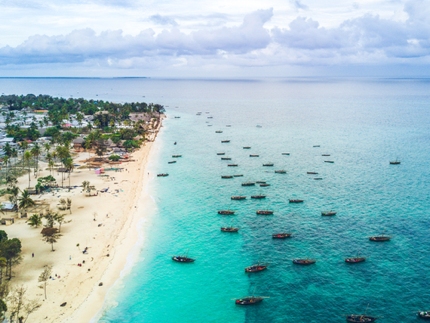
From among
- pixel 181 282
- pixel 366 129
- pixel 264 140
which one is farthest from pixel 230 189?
pixel 366 129

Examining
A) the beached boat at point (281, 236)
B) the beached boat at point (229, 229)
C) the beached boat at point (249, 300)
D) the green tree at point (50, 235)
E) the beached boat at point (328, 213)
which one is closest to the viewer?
the beached boat at point (249, 300)

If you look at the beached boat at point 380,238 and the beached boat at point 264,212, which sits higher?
the beached boat at point 264,212

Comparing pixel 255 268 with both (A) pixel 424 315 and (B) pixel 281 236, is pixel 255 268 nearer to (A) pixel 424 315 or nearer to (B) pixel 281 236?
(B) pixel 281 236

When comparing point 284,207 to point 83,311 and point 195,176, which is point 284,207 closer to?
point 195,176

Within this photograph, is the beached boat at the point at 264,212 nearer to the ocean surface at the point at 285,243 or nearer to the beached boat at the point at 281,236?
the ocean surface at the point at 285,243

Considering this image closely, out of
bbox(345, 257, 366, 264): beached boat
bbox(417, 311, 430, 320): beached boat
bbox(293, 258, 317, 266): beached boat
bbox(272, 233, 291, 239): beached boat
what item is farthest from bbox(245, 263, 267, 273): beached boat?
bbox(417, 311, 430, 320): beached boat

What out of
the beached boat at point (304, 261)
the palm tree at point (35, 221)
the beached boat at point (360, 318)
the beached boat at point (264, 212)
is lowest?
the beached boat at point (360, 318)

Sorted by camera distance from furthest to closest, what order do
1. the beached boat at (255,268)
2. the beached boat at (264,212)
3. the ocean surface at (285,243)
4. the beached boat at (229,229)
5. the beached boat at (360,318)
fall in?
the beached boat at (264,212) → the beached boat at (229,229) → the beached boat at (255,268) → the ocean surface at (285,243) → the beached boat at (360,318)

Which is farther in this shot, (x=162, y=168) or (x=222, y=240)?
(x=162, y=168)

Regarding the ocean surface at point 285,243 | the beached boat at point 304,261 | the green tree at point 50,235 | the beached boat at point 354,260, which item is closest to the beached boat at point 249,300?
the ocean surface at point 285,243
